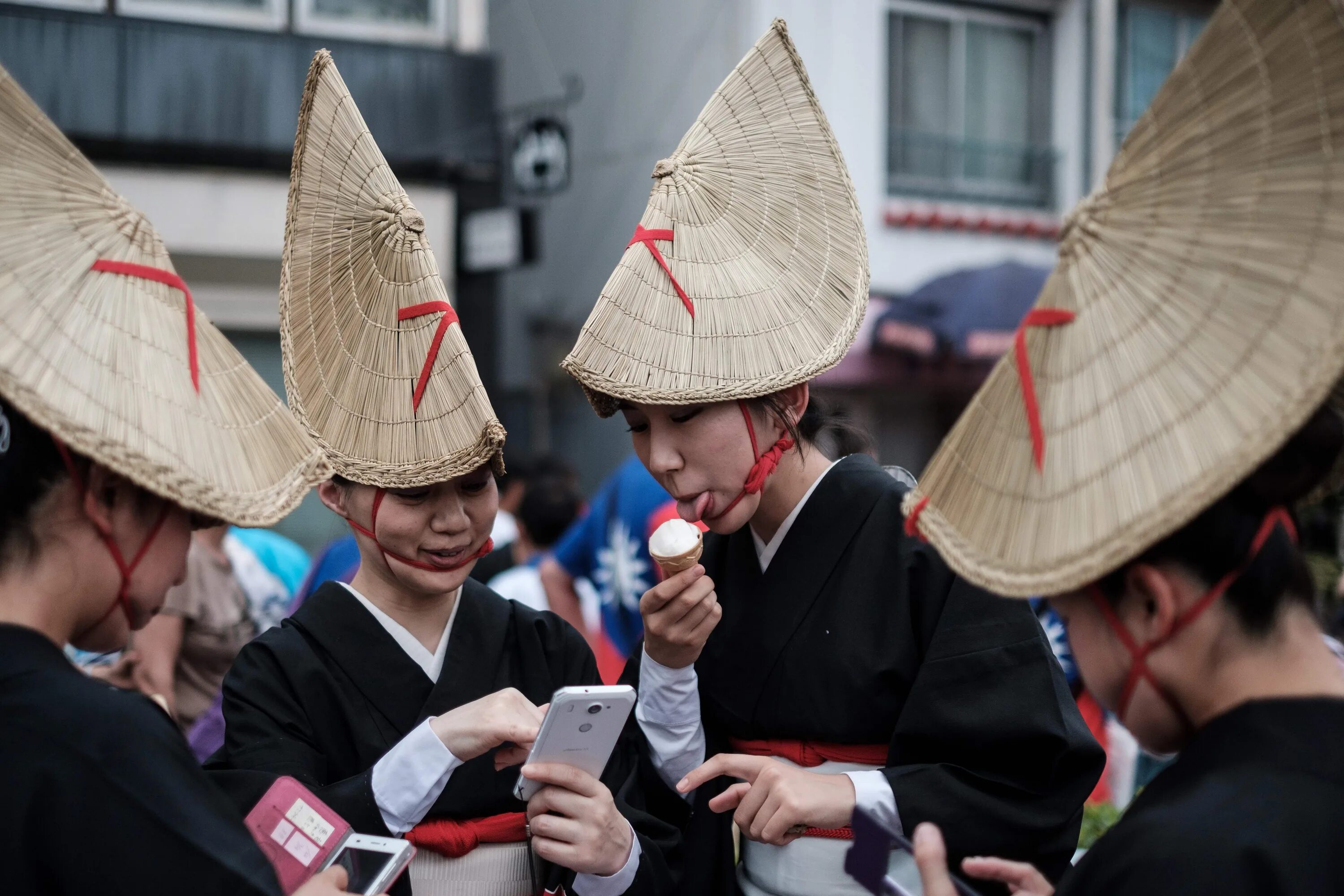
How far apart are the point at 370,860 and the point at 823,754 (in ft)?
2.94

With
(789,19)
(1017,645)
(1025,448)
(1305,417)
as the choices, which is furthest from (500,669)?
(789,19)

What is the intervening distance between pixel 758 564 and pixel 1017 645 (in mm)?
598

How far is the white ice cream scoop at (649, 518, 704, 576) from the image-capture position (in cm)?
220

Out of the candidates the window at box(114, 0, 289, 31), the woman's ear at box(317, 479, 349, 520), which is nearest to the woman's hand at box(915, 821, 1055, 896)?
the woman's ear at box(317, 479, 349, 520)

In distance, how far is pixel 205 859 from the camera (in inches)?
58.0

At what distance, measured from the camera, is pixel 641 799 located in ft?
8.30

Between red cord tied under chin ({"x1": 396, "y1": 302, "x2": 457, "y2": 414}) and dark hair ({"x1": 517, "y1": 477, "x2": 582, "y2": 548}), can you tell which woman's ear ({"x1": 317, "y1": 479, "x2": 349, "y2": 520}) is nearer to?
red cord tied under chin ({"x1": 396, "y1": 302, "x2": 457, "y2": 414})

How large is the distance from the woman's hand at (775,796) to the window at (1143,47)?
10593 millimetres

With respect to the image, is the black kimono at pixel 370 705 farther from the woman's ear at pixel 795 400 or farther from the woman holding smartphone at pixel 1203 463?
the woman holding smartphone at pixel 1203 463

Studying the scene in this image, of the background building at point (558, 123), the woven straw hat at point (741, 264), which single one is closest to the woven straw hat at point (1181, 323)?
the woven straw hat at point (741, 264)

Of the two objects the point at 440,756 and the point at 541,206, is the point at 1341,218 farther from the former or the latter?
the point at 541,206

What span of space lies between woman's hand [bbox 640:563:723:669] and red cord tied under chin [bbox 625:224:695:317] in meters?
0.50

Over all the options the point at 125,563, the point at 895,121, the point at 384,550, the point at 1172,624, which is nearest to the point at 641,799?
the point at 384,550

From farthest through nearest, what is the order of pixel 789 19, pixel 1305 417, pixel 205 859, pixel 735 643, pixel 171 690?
pixel 789 19 → pixel 171 690 → pixel 735 643 → pixel 205 859 → pixel 1305 417
